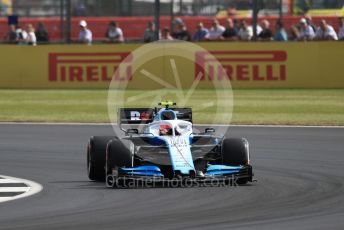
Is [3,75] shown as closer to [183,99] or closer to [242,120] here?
[183,99]

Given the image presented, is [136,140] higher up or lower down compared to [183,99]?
higher up

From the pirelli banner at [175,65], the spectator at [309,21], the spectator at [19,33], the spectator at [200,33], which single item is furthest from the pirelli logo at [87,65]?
the spectator at [309,21]

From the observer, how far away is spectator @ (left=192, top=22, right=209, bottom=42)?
1232 inches

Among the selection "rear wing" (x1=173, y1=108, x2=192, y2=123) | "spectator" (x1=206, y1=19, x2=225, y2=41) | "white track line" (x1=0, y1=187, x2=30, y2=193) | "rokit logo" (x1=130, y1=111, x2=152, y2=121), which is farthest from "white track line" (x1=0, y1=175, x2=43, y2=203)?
"spectator" (x1=206, y1=19, x2=225, y2=41)

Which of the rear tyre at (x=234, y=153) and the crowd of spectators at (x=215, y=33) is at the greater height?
the rear tyre at (x=234, y=153)

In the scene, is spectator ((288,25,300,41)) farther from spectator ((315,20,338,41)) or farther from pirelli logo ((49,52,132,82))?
pirelli logo ((49,52,132,82))

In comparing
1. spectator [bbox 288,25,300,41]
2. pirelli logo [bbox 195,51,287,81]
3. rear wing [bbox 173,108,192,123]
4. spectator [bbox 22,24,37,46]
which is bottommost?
pirelli logo [bbox 195,51,287,81]

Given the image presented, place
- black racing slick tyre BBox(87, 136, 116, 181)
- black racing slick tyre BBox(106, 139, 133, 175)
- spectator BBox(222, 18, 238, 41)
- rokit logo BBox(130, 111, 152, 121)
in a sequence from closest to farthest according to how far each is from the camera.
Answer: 1. black racing slick tyre BBox(106, 139, 133, 175)
2. black racing slick tyre BBox(87, 136, 116, 181)
3. rokit logo BBox(130, 111, 152, 121)
4. spectator BBox(222, 18, 238, 41)

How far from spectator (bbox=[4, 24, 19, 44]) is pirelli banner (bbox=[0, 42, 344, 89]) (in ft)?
1.83

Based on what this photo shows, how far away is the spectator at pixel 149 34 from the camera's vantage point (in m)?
31.4

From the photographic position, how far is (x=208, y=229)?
9.22 meters

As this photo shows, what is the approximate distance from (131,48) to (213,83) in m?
2.67

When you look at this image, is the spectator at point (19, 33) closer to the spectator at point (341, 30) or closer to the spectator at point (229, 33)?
the spectator at point (229, 33)

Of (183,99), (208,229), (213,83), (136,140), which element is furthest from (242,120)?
(208,229)
